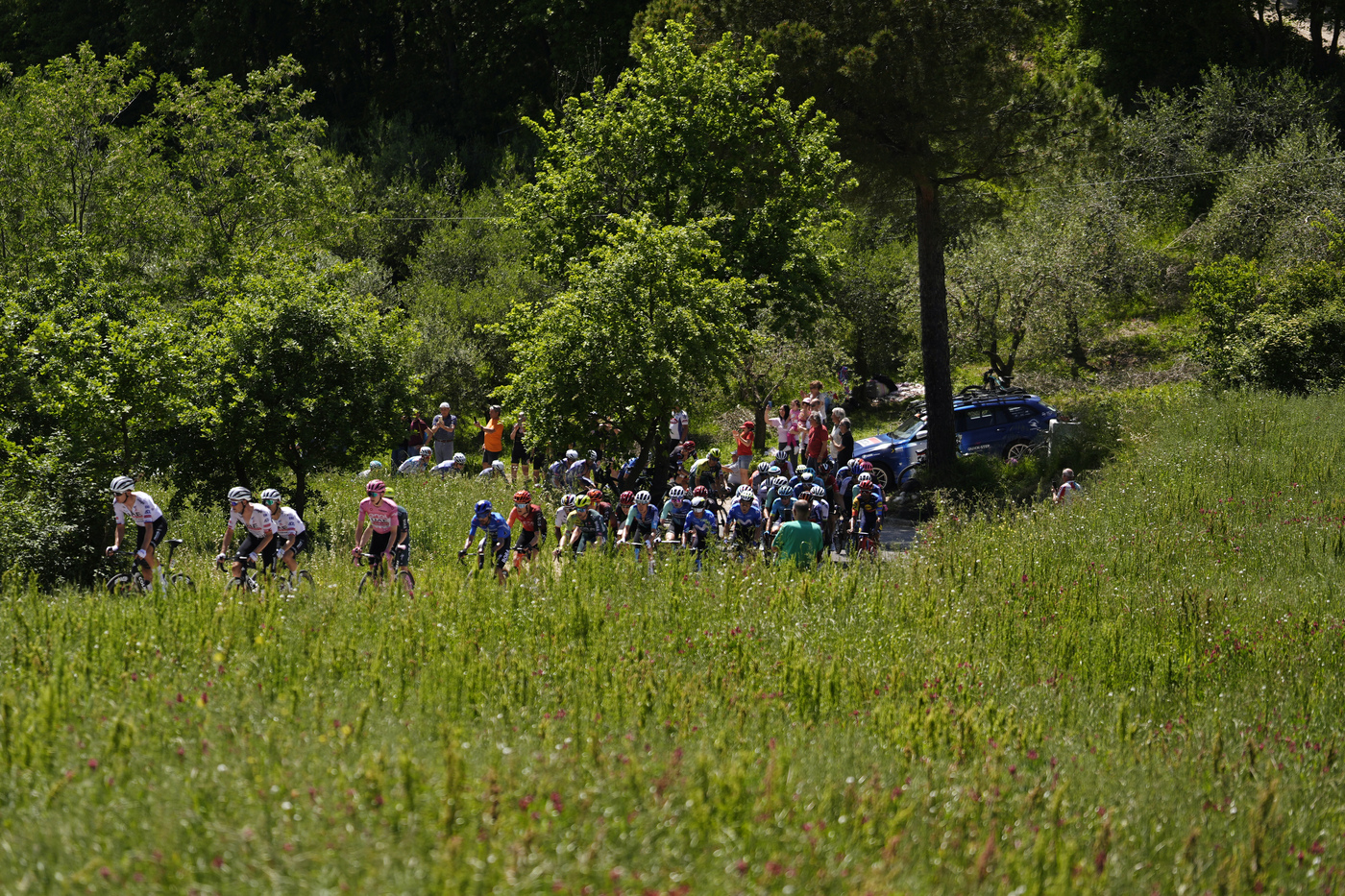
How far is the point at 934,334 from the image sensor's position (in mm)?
22016

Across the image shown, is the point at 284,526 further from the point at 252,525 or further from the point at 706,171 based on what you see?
the point at 706,171

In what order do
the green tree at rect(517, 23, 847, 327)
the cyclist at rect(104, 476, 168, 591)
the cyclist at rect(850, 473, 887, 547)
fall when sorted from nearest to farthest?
the cyclist at rect(104, 476, 168, 591) → the cyclist at rect(850, 473, 887, 547) → the green tree at rect(517, 23, 847, 327)

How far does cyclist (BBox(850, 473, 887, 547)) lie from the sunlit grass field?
2.13 meters

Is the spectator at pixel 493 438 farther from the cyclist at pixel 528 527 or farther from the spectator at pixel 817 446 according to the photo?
the cyclist at pixel 528 527

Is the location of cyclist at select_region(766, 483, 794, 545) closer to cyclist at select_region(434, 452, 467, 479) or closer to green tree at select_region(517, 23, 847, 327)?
green tree at select_region(517, 23, 847, 327)

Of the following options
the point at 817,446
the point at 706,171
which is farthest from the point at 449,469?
the point at 706,171

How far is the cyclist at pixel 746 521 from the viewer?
45.0 ft

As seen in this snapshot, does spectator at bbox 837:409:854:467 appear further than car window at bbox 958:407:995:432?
No

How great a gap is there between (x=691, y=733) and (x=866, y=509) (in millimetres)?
8718

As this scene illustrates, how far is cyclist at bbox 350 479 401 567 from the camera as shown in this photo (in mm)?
12438

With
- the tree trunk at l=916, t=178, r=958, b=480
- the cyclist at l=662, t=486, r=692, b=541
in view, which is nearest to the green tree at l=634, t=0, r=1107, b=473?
the tree trunk at l=916, t=178, r=958, b=480

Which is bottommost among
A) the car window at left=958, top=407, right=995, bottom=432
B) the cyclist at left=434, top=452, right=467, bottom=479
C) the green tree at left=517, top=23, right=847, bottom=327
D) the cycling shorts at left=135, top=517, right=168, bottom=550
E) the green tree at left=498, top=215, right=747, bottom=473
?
the cyclist at left=434, top=452, right=467, bottom=479

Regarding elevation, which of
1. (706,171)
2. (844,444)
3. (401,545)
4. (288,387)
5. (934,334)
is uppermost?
(706,171)

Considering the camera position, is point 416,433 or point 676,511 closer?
point 676,511
